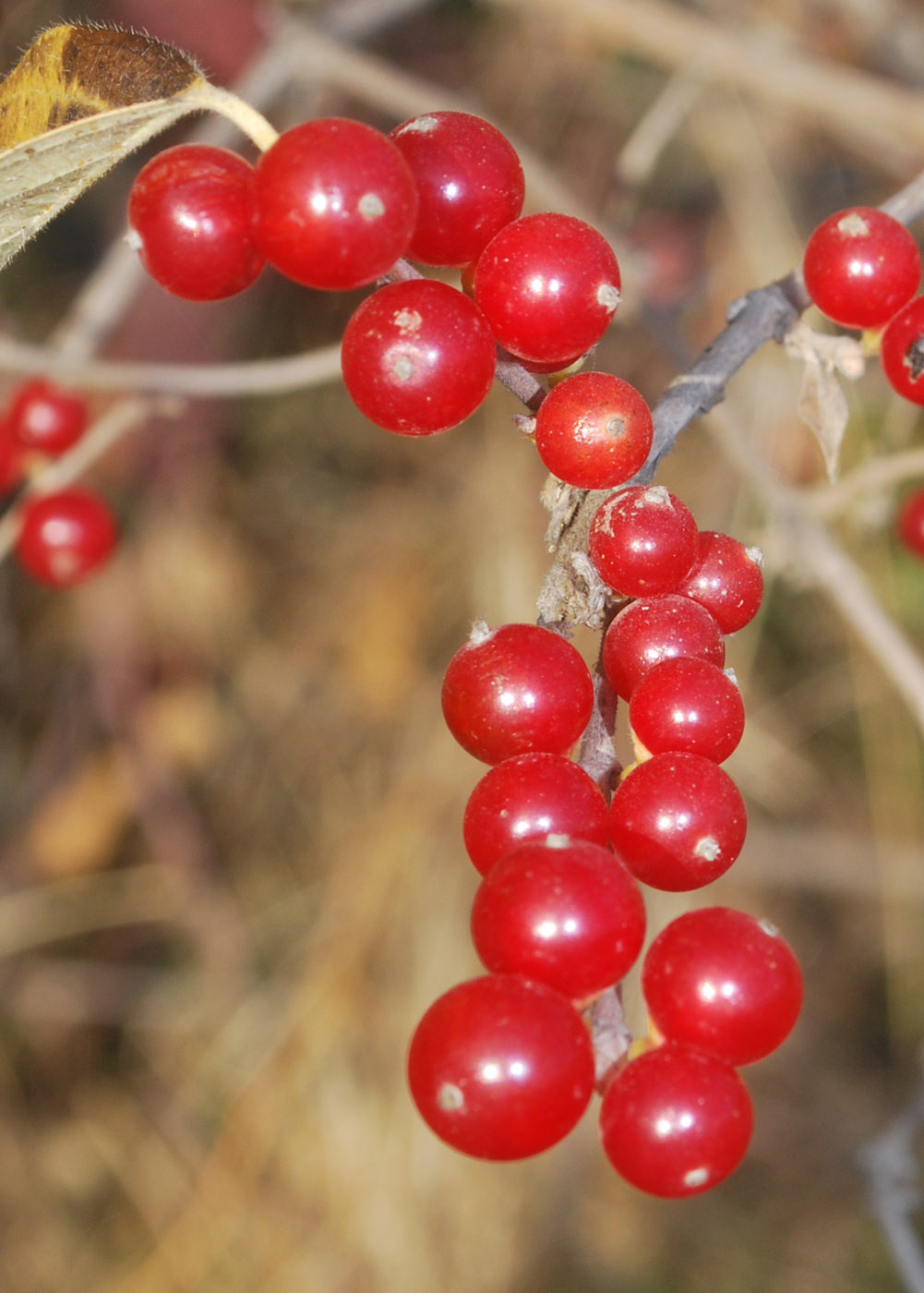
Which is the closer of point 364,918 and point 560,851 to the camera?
point 560,851

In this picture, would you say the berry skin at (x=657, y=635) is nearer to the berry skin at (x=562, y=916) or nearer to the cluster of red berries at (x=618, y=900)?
the cluster of red berries at (x=618, y=900)

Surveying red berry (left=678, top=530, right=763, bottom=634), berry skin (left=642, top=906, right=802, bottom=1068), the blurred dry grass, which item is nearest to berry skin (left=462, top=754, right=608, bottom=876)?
berry skin (left=642, top=906, right=802, bottom=1068)

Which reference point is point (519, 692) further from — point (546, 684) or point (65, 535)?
point (65, 535)

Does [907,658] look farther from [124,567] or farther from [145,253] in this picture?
[124,567]

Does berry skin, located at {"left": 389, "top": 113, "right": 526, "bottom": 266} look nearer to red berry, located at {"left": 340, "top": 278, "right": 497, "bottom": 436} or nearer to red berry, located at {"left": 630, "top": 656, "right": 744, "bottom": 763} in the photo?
red berry, located at {"left": 340, "top": 278, "right": 497, "bottom": 436}

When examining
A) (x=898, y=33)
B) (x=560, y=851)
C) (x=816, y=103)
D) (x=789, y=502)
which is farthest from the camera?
(x=898, y=33)

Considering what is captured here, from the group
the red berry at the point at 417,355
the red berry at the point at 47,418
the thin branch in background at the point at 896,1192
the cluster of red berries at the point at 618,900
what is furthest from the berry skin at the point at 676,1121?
the red berry at the point at 47,418

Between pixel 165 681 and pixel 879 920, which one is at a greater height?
pixel 165 681

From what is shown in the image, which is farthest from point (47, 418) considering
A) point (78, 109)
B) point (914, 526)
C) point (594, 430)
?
point (914, 526)

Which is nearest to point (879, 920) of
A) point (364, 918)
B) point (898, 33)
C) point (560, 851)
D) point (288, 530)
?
point (364, 918)
